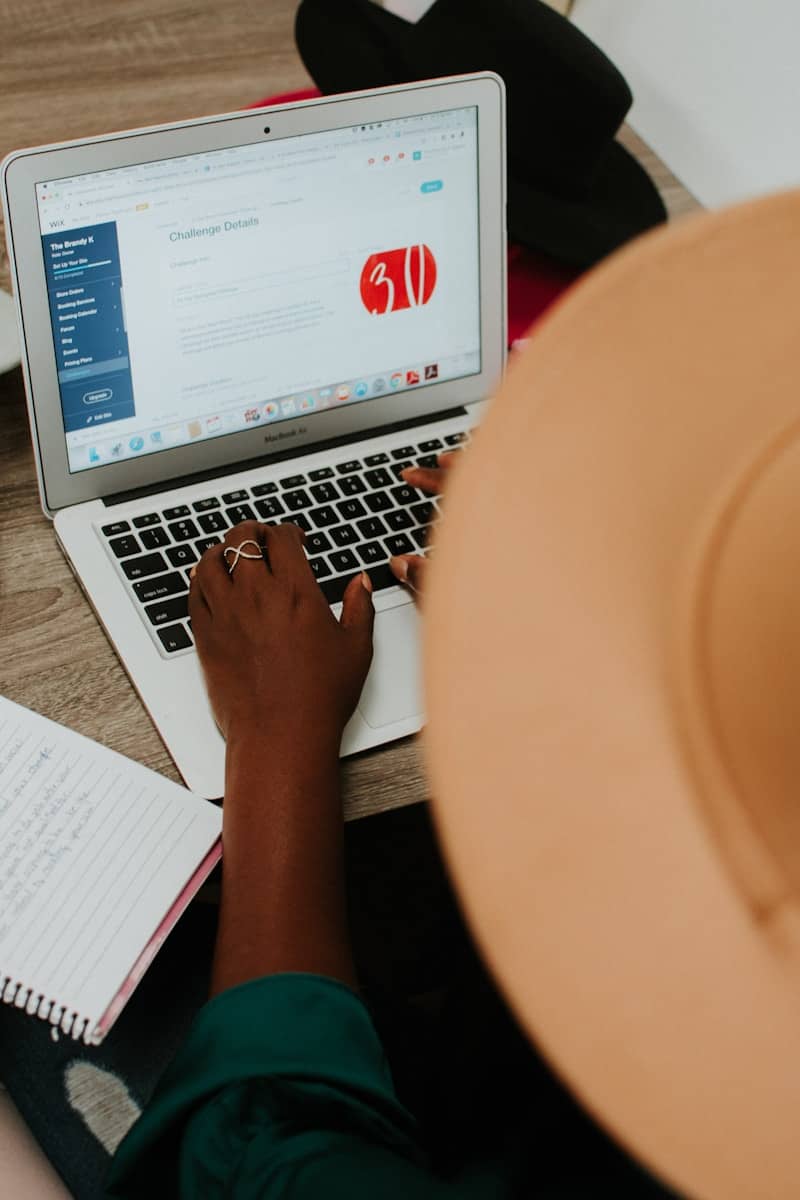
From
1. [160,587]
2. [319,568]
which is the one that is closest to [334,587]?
[319,568]

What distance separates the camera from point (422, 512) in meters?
0.77

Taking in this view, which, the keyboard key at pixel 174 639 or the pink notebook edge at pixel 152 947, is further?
the keyboard key at pixel 174 639

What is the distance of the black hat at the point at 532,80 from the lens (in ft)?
3.10

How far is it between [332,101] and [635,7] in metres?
0.80

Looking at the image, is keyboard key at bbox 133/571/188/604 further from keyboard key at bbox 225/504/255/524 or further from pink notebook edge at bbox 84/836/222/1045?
pink notebook edge at bbox 84/836/222/1045

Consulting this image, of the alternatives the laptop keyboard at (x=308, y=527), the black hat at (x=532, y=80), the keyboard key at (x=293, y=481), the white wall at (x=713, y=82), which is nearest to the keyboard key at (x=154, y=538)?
the laptop keyboard at (x=308, y=527)

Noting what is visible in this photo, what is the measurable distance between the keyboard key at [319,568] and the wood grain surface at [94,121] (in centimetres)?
14

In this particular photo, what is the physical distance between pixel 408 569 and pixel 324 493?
11cm

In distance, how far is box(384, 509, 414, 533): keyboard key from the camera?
30.0 inches

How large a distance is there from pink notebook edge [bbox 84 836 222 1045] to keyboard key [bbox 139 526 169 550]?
0.23 m

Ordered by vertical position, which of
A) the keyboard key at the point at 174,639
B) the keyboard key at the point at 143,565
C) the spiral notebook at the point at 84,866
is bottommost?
the spiral notebook at the point at 84,866

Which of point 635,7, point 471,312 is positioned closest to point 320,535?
point 471,312

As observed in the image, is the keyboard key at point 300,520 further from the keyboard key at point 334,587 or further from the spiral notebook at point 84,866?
the spiral notebook at point 84,866

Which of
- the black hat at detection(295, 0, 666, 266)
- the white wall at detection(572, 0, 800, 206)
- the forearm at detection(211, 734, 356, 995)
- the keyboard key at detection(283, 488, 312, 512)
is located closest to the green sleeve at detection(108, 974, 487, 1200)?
the forearm at detection(211, 734, 356, 995)
